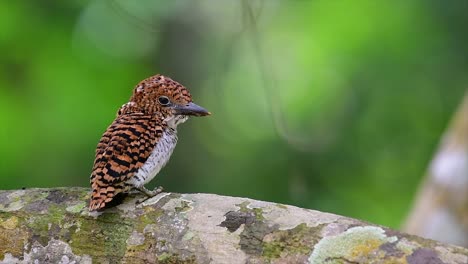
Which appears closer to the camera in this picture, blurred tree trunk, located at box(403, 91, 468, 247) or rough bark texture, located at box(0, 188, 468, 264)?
rough bark texture, located at box(0, 188, 468, 264)

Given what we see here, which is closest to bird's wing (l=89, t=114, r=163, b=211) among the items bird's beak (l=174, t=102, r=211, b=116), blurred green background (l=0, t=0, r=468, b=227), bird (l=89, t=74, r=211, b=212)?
bird (l=89, t=74, r=211, b=212)

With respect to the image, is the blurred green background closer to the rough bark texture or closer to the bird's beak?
the bird's beak

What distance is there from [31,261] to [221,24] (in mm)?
7229

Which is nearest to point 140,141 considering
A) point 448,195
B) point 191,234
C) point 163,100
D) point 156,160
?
point 156,160

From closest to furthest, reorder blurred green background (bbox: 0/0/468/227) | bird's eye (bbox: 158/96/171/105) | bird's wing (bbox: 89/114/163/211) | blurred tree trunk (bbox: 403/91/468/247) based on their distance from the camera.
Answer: bird's wing (bbox: 89/114/163/211)
bird's eye (bbox: 158/96/171/105)
blurred tree trunk (bbox: 403/91/468/247)
blurred green background (bbox: 0/0/468/227)

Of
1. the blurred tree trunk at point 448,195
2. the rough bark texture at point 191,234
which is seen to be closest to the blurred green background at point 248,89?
the blurred tree trunk at point 448,195

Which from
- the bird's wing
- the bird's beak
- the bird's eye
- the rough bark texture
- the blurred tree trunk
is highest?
the bird's eye

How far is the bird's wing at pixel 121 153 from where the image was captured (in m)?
2.87

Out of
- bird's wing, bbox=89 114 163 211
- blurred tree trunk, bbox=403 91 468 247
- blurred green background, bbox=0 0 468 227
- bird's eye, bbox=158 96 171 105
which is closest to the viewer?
bird's wing, bbox=89 114 163 211

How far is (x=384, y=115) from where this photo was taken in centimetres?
909

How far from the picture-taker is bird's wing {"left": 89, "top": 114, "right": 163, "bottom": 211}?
287 centimetres

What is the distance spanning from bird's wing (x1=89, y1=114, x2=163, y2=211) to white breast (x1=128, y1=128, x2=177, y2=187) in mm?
17

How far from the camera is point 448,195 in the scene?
5.41 m

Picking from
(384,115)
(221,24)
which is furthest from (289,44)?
(384,115)
